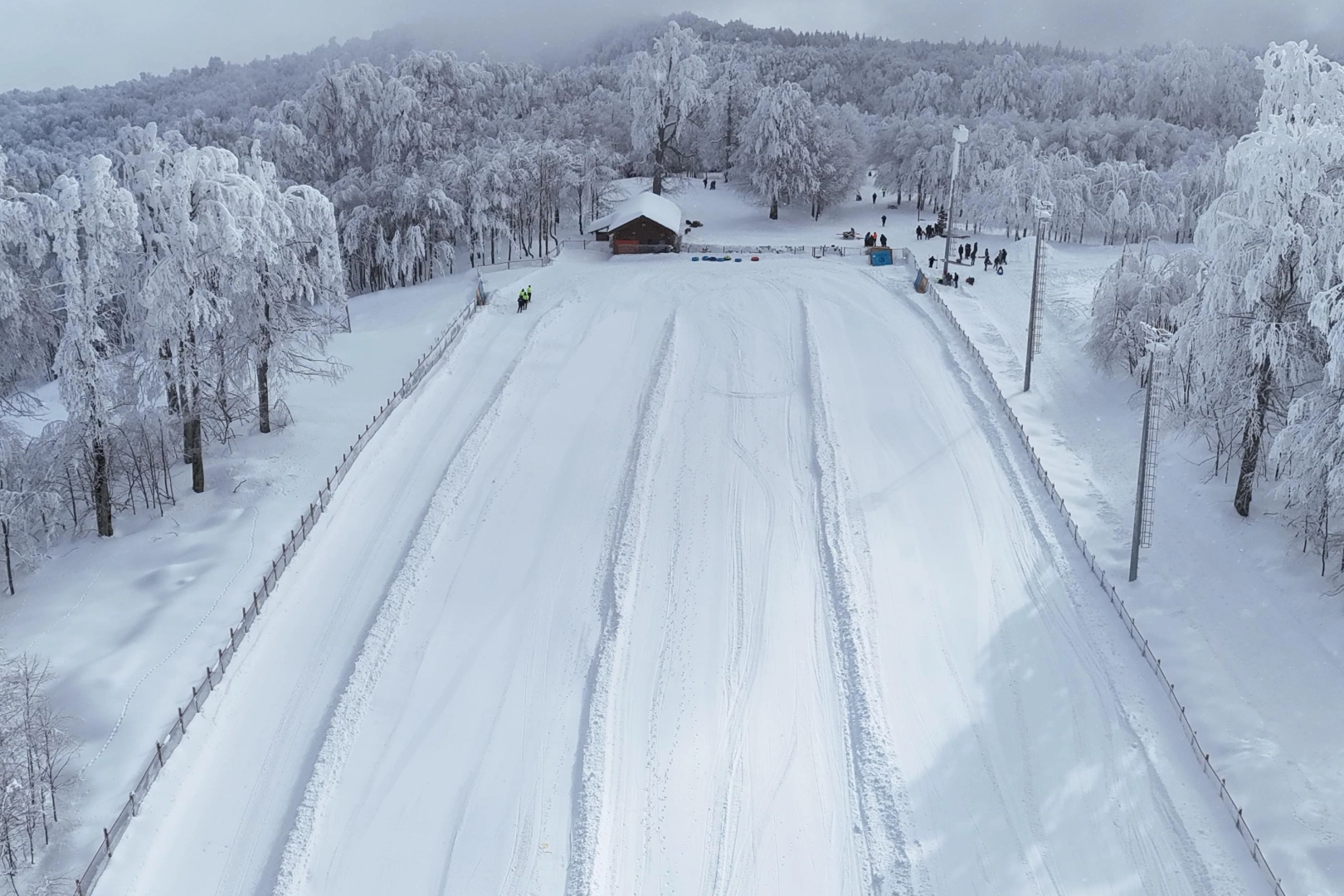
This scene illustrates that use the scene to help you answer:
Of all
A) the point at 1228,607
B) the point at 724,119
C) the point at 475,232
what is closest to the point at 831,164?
the point at 724,119

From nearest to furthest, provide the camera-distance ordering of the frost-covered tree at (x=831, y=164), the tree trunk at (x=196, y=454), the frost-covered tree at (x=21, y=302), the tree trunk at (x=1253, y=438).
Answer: the tree trunk at (x=1253, y=438) < the frost-covered tree at (x=21, y=302) < the tree trunk at (x=196, y=454) < the frost-covered tree at (x=831, y=164)

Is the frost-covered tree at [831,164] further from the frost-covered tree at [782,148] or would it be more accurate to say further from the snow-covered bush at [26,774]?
the snow-covered bush at [26,774]

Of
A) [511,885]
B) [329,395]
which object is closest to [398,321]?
[329,395]

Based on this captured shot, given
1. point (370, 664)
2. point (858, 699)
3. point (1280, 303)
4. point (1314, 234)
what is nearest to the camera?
point (858, 699)

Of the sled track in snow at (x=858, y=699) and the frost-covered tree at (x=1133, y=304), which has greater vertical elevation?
the frost-covered tree at (x=1133, y=304)

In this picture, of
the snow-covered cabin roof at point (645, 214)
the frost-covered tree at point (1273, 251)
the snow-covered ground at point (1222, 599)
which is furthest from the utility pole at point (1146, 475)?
the snow-covered cabin roof at point (645, 214)

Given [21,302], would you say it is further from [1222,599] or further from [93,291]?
[1222,599]

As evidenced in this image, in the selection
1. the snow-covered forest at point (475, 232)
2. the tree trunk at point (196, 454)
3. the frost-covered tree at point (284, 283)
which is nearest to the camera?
the snow-covered forest at point (475, 232)
